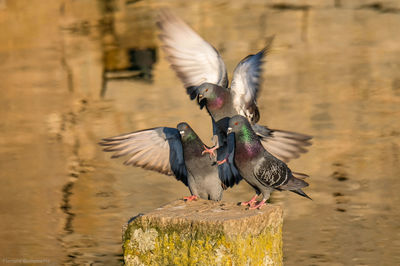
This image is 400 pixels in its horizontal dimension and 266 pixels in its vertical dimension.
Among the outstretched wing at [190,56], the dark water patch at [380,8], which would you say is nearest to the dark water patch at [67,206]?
the outstretched wing at [190,56]

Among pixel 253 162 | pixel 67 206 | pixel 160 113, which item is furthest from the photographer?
pixel 160 113

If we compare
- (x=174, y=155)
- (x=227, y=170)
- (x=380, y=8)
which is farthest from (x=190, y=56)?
(x=380, y=8)

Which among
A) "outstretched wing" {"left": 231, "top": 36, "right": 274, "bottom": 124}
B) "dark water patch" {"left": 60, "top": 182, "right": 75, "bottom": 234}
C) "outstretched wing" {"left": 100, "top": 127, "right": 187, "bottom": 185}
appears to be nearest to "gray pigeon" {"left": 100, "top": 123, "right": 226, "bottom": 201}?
"outstretched wing" {"left": 100, "top": 127, "right": 187, "bottom": 185}

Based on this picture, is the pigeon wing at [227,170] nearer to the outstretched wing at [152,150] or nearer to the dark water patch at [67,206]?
the outstretched wing at [152,150]

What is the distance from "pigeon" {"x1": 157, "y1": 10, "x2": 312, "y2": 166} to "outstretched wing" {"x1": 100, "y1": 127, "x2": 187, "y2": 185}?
40cm

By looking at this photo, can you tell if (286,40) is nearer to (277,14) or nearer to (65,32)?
(277,14)

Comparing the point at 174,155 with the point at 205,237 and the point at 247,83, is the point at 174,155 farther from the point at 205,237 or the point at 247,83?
the point at 205,237

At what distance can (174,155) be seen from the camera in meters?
8.61

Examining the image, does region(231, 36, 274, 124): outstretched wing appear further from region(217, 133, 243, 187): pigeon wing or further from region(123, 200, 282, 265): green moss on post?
region(123, 200, 282, 265): green moss on post

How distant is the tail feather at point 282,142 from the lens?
8.44 meters

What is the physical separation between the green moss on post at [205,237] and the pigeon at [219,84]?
997 mm

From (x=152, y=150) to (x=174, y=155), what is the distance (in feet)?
0.67

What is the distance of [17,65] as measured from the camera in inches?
797

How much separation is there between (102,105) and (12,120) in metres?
1.65
